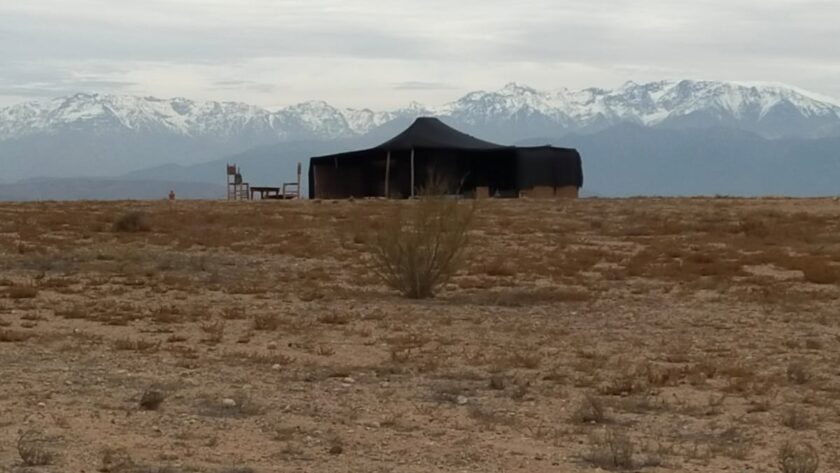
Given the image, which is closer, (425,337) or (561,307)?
(425,337)

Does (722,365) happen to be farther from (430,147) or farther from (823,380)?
(430,147)

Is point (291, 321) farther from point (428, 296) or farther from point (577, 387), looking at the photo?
point (577, 387)

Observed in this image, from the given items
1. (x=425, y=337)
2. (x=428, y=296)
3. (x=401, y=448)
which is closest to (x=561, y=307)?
(x=428, y=296)

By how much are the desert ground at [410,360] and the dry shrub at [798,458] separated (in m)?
0.07

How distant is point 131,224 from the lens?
91.4 feet

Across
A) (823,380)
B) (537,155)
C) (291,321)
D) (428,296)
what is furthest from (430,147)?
(823,380)

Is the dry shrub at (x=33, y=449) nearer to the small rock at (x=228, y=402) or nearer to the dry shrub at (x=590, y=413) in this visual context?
the small rock at (x=228, y=402)

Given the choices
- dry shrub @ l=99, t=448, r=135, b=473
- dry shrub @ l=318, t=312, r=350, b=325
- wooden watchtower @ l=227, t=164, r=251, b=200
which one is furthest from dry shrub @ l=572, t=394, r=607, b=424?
wooden watchtower @ l=227, t=164, r=251, b=200

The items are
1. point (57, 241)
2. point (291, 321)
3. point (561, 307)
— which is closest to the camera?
point (291, 321)

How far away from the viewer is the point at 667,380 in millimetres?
11203

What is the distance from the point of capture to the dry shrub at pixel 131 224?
27.6 meters

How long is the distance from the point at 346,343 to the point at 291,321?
60.3 inches

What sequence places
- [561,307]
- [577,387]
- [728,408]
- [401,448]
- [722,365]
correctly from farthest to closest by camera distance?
1. [561,307]
2. [722,365]
3. [577,387]
4. [728,408]
5. [401,448]

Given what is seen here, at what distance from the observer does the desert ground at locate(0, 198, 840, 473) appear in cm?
859
